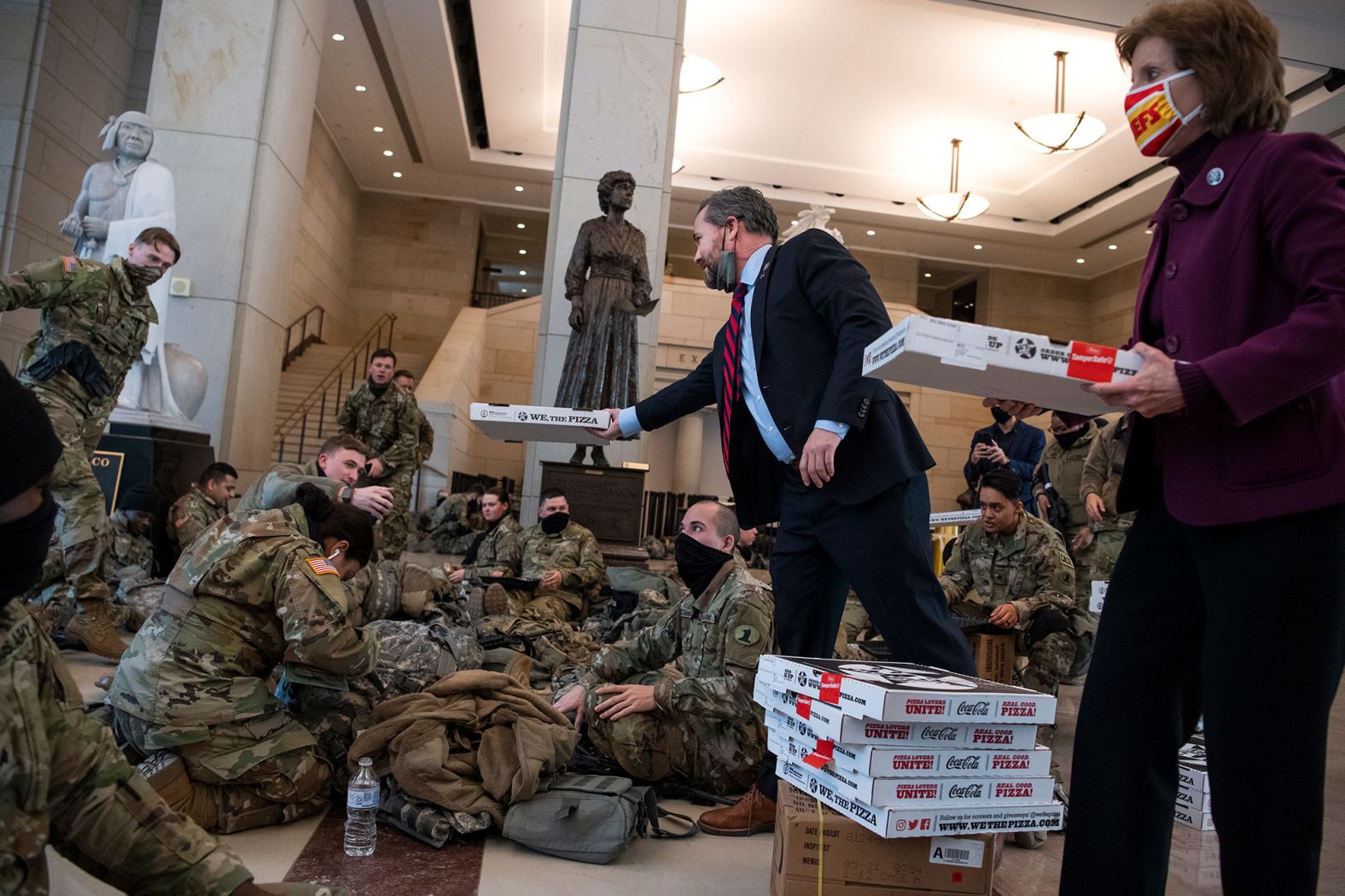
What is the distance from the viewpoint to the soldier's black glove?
413 cm

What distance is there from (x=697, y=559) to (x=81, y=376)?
9.67ft

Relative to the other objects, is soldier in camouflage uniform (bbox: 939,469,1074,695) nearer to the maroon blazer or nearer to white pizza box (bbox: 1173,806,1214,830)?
white pizza box (bbox: 1173,806,1214,830)

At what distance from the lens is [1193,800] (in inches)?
112

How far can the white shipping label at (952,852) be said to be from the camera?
70.3 inches

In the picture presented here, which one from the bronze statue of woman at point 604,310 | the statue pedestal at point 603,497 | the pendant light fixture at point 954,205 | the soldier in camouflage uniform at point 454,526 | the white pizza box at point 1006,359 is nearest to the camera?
the white pizza box at point 1006,359

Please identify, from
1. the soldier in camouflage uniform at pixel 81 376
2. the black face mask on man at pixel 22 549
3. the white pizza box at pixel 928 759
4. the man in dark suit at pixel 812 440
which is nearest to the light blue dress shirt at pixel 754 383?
A: the man in dark suit at pixel 812 440

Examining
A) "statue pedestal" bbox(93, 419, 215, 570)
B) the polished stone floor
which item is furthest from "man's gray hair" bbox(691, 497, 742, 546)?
"statue pedestal" bbox(93, 419, 215, 570)

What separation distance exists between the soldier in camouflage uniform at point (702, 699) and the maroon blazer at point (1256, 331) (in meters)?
1.69

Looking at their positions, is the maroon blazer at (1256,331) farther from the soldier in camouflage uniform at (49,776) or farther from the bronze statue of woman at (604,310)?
the bronze statue of woman at (604,310)

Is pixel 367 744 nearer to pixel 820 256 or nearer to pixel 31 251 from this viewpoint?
pixel 820 256

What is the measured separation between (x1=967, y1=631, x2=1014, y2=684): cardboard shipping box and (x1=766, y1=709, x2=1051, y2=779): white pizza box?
2.24m

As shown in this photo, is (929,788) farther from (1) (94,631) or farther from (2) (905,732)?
(1) (94,631)

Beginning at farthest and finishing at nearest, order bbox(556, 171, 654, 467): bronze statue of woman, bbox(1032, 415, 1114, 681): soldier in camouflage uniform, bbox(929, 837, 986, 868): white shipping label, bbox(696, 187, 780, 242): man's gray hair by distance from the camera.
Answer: bbox(556, 171, 654, 467): bronze statue of woman
bbox(1032, 415, 1114, 681): soldier in camouflage uniform
bbox(696, 187, 780, 242): man's gray hair
bbox(929, 837, 986, 868): white shipping label

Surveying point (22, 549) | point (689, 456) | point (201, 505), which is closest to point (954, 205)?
point (689, 456)
